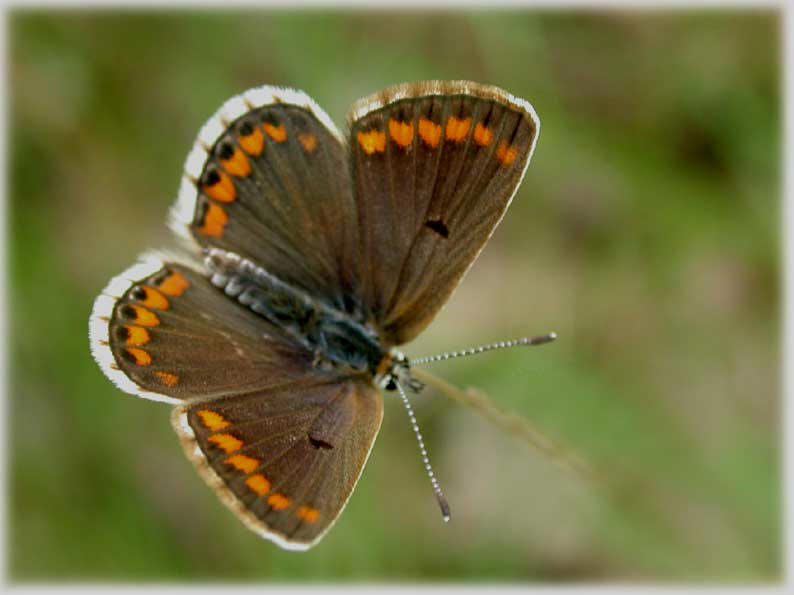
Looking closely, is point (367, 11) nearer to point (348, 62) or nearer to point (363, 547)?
point (348, 62)

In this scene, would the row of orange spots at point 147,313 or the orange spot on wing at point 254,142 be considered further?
the orange spot on wing at point 254,142

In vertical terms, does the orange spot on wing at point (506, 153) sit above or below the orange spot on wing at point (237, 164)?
above

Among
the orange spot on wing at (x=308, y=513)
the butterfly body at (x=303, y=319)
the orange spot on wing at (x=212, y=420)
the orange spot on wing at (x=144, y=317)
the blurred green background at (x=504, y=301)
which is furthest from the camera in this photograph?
the blurred green background at (x=504, y=301)

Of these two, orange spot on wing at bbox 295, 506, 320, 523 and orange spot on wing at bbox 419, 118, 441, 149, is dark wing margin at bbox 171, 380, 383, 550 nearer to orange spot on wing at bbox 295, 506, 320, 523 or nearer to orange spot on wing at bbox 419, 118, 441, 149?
orange spot on wing at bbox 295, 506, 320, 523

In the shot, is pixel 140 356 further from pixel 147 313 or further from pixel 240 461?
pixel 240 461

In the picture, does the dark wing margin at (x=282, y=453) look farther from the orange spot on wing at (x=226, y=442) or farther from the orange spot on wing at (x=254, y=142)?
the orange spot on wing at (x=254, y=142)

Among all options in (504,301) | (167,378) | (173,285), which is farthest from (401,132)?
(504,301)

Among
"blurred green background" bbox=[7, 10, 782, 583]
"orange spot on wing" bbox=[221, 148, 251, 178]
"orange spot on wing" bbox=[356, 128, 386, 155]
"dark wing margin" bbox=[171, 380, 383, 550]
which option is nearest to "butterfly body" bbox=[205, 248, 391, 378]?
"dark wing margin" bbox=[171, 380, 383, 550]

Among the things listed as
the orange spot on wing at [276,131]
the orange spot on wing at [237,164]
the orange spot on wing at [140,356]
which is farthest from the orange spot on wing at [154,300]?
the orange spot on wing at [276,131]
